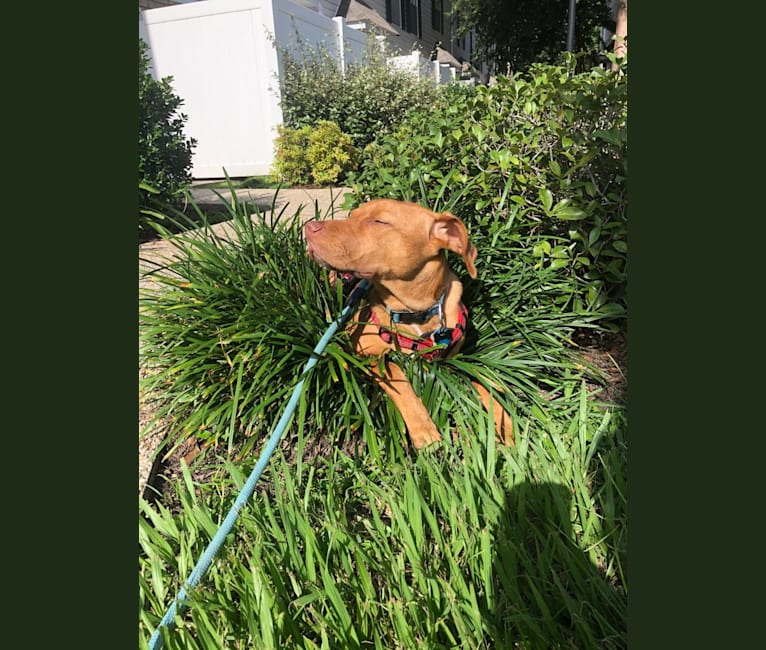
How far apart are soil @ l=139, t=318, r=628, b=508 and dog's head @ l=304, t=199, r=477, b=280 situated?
0.77 meters

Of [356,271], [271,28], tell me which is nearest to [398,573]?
[356,271]

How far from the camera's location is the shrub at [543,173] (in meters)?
2.39

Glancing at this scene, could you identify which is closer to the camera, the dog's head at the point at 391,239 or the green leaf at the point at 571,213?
the dog's head at the point at 391,239

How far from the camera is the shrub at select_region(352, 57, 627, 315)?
7.84 ft

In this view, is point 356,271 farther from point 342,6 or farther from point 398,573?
point 342,6

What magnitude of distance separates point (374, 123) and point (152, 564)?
11.5m

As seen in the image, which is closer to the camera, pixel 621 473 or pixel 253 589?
pixel 253 589

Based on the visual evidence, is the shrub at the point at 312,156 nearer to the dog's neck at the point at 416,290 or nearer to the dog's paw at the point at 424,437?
the dog's neck at the point at 416,290

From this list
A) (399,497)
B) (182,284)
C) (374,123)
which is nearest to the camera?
(399,497)

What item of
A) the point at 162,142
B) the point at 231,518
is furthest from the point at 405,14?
the point at 231,518

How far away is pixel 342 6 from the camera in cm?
1440

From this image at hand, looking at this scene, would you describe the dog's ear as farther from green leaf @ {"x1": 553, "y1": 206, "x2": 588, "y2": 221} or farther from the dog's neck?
green leaf @ {"x1": 553, "y1": 206, "x2": 588, "y2": 221}

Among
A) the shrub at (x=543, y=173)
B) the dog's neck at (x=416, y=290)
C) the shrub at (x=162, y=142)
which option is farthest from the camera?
the shrub at (x=162, y=142)

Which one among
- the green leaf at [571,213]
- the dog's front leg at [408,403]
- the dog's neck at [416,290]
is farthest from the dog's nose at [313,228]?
the green leaf at [571,213]
